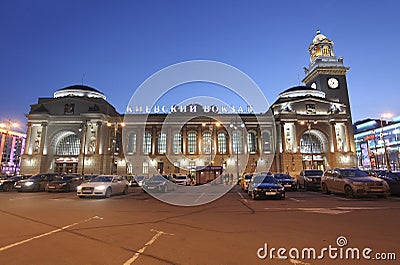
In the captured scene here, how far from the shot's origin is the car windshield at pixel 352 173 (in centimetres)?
1556

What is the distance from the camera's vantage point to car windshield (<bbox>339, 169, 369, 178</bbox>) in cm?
1556

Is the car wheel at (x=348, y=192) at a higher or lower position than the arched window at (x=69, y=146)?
lower

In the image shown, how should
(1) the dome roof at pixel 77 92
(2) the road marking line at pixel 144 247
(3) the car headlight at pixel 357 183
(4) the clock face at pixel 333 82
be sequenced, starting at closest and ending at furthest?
(2) the road marking line at pixel 144 247, (3) the car headlight at pixel 357 183, (1) the dome roof at pixel 77 92, (4) the clock face at pixel 333 82

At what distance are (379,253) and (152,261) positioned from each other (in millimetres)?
A: 4071

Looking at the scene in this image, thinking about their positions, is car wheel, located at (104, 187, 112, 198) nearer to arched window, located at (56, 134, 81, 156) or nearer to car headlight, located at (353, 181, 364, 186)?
car headlight, located at (353, 181, 364, 186)

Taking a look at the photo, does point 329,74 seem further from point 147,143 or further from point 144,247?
point 144,247

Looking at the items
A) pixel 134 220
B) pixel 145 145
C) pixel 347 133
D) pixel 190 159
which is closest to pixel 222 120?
pixel 190 159

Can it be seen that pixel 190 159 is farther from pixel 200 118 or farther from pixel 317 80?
pixel 317 80

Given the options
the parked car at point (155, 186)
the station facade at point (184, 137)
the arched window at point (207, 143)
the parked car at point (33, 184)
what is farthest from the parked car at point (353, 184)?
the arched window at point (207, 143)

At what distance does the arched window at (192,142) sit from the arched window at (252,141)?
13421mm

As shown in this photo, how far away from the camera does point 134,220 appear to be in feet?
26.8

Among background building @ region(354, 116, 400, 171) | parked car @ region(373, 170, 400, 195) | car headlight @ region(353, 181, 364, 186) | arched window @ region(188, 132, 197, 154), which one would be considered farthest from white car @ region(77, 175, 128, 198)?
background building @ region(354, 116, 400, 171)

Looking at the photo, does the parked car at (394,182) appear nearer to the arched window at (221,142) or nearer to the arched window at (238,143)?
the arched window at (238,143)

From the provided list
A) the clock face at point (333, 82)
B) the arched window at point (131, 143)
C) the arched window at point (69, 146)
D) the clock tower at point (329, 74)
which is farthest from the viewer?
the clock face at point (333, 82)
